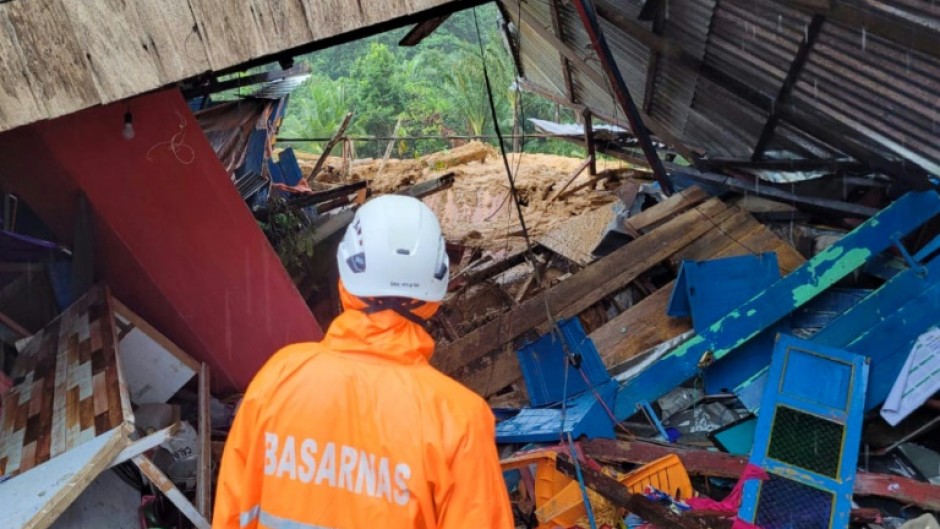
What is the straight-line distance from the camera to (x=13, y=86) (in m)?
2.03

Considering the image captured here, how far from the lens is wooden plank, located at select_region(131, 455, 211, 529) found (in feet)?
9.70

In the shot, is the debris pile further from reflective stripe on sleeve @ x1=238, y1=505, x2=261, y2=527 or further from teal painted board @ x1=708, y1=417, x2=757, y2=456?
reflective stripe on sleeve @ x1=238, y1=505, x2=261, y2=527

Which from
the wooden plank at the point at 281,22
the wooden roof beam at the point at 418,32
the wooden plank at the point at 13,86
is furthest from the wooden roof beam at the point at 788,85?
the wooden plank at the point at 13,86

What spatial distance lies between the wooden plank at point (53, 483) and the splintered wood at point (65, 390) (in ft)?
0.34

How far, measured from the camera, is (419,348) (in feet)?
5.86

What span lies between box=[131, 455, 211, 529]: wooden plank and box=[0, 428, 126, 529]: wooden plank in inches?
8.9

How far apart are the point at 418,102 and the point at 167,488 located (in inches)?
822

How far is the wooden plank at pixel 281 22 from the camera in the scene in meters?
2.12

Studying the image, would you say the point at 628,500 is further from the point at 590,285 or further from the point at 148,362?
the point at 148,362

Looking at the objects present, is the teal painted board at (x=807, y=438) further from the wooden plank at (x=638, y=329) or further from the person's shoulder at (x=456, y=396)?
the person's shoulder at (x=456, y=396)

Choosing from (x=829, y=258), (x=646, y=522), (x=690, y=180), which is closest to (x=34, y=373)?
(x=646, y=522)

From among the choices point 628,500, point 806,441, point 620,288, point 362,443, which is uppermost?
point 362,443

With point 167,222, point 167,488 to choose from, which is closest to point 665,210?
point 167,222

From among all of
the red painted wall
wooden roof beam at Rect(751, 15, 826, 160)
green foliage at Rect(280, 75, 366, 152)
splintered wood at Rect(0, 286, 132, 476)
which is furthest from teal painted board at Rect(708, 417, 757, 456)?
green foliage at Rect(280, 75, 366, 152)
